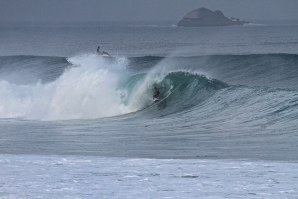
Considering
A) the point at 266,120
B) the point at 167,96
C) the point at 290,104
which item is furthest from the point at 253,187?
the point at 167,96

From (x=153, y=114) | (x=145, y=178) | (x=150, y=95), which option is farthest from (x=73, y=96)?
(x=145, y=178)

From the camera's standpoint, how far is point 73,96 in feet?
91.1

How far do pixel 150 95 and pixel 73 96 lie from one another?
2.63 meters

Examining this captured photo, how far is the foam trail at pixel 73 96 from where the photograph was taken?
85.6ft

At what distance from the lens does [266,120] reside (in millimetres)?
20719

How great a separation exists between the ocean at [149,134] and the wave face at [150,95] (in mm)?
42

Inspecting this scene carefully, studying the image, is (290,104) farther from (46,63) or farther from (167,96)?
(46,63)

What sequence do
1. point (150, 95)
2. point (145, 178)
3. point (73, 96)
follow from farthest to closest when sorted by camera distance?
point (73, 96) < point (150, 95) < point (145, 178)

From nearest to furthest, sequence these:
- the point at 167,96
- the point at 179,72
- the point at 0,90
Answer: the point at 167,96
the point at 179,72
the point at 0,90

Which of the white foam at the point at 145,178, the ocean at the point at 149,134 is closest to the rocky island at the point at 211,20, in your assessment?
the ocean at the point at 149,134

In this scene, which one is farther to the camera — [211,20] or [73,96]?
[211,20]

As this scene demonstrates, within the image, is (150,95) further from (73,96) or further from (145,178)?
(145,178)

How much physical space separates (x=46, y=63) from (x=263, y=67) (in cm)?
1344

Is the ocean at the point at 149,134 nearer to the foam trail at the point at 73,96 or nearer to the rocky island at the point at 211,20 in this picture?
the foam trail at the point at 73,96
